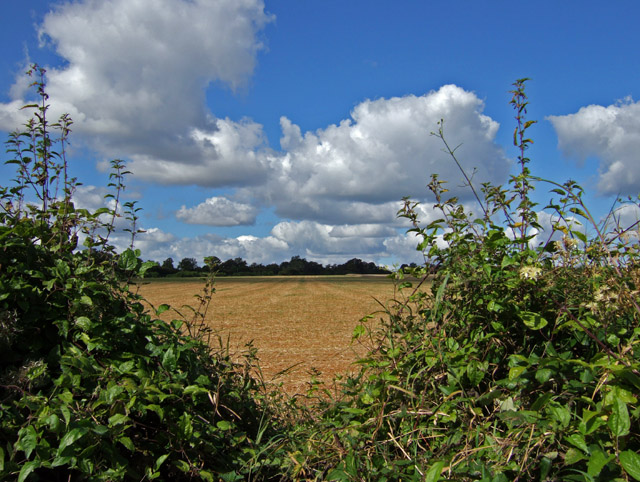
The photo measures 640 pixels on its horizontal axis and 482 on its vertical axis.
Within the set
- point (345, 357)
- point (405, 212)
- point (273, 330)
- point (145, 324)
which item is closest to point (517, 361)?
point (405, 212)

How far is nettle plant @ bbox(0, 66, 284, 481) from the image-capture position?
2.20 m

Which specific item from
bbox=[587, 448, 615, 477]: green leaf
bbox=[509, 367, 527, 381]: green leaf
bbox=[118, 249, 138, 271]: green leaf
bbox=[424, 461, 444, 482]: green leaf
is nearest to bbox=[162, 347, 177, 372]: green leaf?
bbox=[118, 249, 138, 271]: green leaf

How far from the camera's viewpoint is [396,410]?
2.56m

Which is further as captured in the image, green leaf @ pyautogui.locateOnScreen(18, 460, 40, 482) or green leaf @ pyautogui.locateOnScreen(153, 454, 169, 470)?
green leaf @ pyautogui.locateOnScreen(153, 454, 169, 470)

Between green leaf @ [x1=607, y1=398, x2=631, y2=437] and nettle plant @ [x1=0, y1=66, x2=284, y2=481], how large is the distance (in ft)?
5.50

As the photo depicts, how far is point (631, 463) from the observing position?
1.66 meters

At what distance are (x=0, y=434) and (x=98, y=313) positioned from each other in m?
0.73

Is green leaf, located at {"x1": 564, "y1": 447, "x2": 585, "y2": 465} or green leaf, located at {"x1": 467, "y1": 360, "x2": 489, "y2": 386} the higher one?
green leaf, located at {"x1": 467, "y1": 360, "x2": 489, "y2": 386}

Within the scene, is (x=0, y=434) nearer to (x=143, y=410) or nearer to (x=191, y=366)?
(x=143, y=410)

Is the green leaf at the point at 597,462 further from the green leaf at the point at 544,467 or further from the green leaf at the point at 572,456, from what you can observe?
the green leaf at the point at 544,467

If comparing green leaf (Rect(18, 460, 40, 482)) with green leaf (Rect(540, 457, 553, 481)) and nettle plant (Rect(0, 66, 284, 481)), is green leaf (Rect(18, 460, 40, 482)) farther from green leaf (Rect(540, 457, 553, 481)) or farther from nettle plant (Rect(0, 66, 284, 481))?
green leaf (Rect(540, 457, 553, 481))

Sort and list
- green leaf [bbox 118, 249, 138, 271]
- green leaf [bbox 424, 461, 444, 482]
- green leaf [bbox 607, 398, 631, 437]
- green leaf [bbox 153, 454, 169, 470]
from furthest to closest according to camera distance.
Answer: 1. green leaf [bbox 118, 249, 138, 271]
2. green leaf [bbox 153, 454, 169, 470]
3. green leaf [bbox 424, 461, 444, 482]
4. green leaf [bbox 607, 398, 631, 437]

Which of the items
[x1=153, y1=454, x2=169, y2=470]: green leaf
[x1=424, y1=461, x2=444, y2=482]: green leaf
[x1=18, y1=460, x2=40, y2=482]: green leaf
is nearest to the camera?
[x1=424, y1=461, x2=444, y2=482]: green leaf

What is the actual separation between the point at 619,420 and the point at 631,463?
0.49ft
